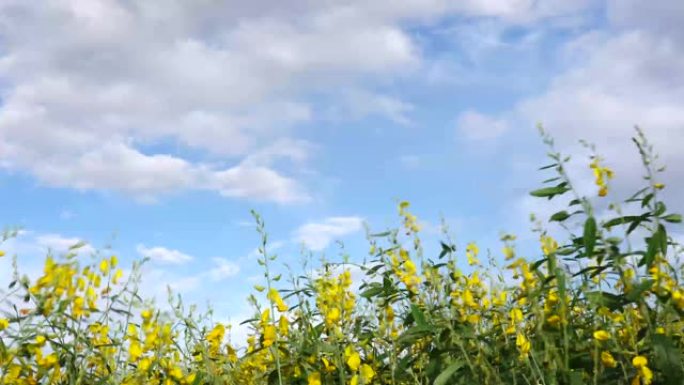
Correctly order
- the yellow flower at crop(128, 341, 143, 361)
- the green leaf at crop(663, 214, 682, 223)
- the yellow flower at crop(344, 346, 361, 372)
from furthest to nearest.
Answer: the yellow flower at crop(128, 341, 143, 361) < the yellow flower at crop(344, 346, 361, 372) < the green leaf at crop(663, 214, 682, 223)

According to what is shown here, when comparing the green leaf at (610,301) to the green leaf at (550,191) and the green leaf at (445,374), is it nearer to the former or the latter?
the green leaf at (550,191)

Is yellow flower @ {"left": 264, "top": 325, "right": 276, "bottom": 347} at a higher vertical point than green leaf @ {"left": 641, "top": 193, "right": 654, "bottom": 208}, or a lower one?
lower

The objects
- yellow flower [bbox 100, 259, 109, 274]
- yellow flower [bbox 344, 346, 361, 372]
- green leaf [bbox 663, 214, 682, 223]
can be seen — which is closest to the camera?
green leaf [bbox 663, 214, 682, 223]

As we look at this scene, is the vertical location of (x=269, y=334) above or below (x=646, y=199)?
below

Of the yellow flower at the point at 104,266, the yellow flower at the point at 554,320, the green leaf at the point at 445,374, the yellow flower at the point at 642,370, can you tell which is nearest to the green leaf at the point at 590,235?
the yellow flower at the point at 642,370

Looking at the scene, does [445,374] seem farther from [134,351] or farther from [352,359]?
[134,351]

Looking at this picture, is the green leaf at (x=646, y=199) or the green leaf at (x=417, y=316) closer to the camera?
the green leaf at (x=646, y=199)

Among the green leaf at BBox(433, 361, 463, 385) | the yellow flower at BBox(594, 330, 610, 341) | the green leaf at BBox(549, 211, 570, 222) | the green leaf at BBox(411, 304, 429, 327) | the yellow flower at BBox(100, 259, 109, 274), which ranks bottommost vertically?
the green leaf at BBox(433, 361, 463, 385)

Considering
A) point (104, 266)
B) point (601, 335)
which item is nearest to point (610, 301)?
point (601, 335)

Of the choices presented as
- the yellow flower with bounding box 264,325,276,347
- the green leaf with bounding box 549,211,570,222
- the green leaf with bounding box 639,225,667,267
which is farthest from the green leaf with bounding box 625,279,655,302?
the yellow flower with bounding box 264,325,276,347

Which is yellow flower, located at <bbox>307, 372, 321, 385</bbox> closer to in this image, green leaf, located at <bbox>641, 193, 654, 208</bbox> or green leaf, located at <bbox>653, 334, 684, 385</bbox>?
green leaf, located at <bbox>653, 334, 684, 385</bbox>

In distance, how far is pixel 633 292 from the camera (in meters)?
2.66

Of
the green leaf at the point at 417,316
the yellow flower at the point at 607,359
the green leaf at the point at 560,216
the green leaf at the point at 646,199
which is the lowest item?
the yellow flower at the point at 607,359

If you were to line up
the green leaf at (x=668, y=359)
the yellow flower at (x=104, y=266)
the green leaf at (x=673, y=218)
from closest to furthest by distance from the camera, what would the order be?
the green leaf at (x=668, y=359), the green leaf at (x=673, y=218), the yellow flower at (x=104, y=266)
